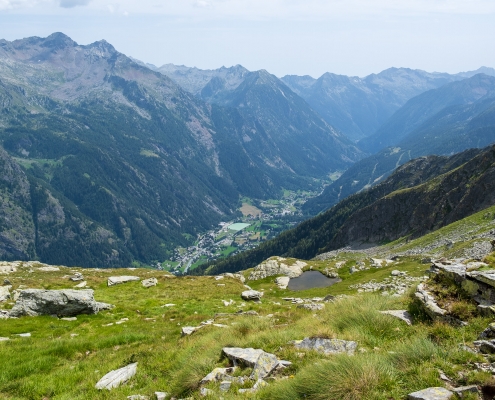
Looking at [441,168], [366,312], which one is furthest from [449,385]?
[441,168]

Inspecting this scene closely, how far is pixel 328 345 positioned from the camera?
1176 cm

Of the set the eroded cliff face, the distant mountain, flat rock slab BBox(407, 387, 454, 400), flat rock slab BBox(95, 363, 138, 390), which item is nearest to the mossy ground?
flat rock slab BBox(95, 363, 138, 390)

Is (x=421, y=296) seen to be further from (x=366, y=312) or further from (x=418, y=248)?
(x=418, y=248)

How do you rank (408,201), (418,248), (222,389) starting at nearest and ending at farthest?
(222,389) < (418,248) < (408,201)

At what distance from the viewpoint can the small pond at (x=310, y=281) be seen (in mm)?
67188

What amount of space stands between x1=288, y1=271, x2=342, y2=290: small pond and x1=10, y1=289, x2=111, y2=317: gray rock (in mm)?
46023

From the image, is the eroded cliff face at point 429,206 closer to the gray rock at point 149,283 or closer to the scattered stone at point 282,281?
the scattered stone at point 282,281

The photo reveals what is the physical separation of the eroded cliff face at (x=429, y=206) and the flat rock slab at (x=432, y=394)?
102233mm

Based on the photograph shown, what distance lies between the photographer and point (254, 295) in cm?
3931

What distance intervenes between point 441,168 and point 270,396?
18422cm

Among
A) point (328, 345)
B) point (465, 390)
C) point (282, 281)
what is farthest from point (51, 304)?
point (282, 281)

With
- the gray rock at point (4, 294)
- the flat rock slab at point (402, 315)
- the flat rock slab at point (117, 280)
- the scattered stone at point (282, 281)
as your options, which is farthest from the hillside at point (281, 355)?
the scattered stone at point (282, 281)

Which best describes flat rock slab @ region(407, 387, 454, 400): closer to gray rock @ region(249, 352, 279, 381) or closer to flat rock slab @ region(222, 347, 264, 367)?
gray rock @ region(249, 352, 279, 381)

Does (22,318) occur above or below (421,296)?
below
